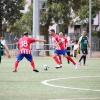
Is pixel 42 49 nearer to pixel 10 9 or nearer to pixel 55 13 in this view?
pixel 55 13

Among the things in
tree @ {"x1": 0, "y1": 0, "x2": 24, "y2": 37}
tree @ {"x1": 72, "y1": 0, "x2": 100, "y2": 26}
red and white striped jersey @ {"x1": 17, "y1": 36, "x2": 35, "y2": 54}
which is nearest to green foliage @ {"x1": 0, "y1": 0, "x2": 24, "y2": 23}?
tree @ {"x1": 0, "y1": 0, "x2": 24, "y2": 37}

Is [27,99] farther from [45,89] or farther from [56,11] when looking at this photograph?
[56,11]

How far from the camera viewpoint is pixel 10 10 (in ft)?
203

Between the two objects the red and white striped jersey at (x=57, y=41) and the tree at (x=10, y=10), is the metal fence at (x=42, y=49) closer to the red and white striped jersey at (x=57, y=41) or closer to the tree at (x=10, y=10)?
the tree at (x=10, y=10)

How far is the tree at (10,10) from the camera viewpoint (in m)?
60.9

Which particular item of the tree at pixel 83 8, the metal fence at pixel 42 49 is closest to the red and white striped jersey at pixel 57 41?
the metal fence at pixel 42 49

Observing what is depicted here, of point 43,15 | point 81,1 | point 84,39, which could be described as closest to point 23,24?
point 43,15

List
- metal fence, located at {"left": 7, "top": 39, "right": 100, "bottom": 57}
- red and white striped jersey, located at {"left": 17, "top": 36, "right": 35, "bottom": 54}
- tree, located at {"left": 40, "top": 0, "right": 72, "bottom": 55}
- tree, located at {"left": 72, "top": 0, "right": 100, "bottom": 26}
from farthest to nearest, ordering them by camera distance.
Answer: tree, located at {"left": 72, "top": 0, "right": 100, "bottom": 26} < tree, located at {"left": 40, "top": 0, "right": 72, "bottom": 55} < metal fence, located at {"left": 7, "top": 39, "right": 100, "bottom": 57} < red and white striped jersey, located at {"left": 17, "top": 36, "right": 35, "bottom": 54}

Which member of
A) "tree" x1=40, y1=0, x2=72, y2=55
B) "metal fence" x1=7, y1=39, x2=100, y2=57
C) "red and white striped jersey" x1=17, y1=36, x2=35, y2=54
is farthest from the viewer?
"tree" x1=40, y1=0, x2=72, y2=55

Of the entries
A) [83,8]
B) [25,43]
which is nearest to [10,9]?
[83,8]

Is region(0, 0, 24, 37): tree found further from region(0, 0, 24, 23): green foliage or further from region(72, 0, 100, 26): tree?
region(72, 0, 100, 26): tree

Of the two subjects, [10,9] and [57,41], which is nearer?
[57,41]

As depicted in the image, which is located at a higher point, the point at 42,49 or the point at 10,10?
the point at 10,10

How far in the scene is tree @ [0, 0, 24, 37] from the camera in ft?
200
